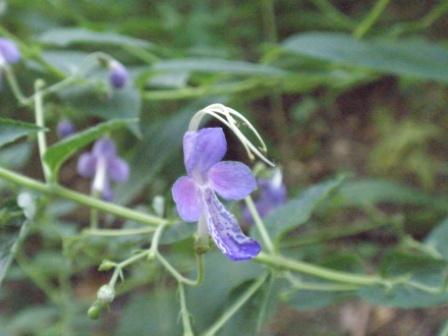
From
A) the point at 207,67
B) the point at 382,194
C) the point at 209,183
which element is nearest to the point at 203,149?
the point at 209,183

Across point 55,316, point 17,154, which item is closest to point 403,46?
point 17,154

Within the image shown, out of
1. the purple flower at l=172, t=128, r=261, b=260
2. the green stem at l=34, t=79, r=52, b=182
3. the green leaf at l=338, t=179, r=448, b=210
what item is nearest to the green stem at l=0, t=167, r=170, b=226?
the green stem at l=34, t=79, r=52, b=182

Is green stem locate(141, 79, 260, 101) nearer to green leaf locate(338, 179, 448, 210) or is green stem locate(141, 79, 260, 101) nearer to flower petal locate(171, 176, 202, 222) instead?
green leaf locate(338, 179, 448, 210)

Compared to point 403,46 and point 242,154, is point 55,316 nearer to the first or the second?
point 242,154

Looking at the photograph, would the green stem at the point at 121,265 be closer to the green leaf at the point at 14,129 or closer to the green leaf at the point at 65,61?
the green leaf at the point at 14,129

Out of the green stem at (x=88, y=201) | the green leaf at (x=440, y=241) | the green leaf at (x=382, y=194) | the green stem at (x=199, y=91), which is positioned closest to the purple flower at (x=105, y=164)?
the green stem at (x=88, y=201)

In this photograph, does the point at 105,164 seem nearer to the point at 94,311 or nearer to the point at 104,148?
the point at 104,148
